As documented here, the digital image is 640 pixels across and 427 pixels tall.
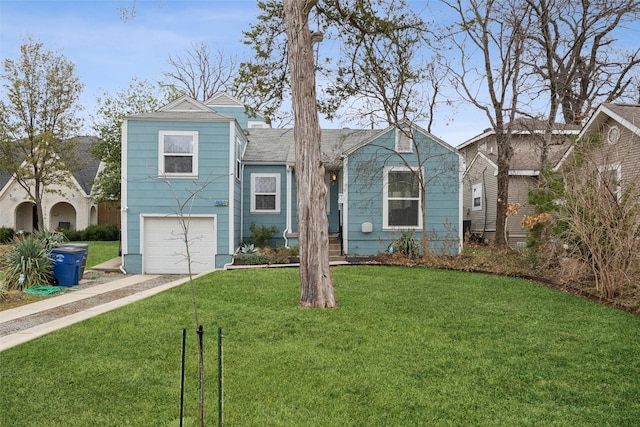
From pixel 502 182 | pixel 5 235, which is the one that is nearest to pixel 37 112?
pixel 5 235

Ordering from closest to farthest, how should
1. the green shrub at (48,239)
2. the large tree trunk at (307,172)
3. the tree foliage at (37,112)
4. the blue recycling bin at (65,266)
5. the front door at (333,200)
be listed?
the large tree trunk at (307,172) → the blue recycling bin at (65,266) → the green shrub at (48,239) → the front door at (333,200) → the tree foliage at (37,112)

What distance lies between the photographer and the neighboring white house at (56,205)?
958 inches

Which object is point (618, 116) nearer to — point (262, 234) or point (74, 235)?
point (262, 234)

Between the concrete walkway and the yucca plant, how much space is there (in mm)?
806

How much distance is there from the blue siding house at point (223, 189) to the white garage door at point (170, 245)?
3 centimetres

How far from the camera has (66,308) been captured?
8359mm

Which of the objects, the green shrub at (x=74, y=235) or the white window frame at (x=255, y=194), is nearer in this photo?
the white window frame at (x=255, y=194)

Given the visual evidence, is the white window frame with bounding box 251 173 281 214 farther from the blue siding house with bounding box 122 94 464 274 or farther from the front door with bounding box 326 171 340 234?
the front door with bounding box 326 171 340 234

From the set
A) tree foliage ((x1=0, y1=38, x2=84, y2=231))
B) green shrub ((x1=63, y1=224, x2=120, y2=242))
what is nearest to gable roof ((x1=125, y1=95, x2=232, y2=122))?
tree foliage ((x1=0, y1=38, x2=84, y2=231))

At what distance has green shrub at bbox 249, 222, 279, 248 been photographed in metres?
15.5

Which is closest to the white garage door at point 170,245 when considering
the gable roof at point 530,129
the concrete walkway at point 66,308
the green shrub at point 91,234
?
the concrete walkway at point 66,308

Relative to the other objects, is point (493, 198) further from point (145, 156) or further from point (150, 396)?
point (150, 396)

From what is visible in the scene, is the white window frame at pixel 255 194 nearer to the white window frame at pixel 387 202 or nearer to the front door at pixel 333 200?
the front door at pixel 333 200

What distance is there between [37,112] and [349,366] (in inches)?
838
